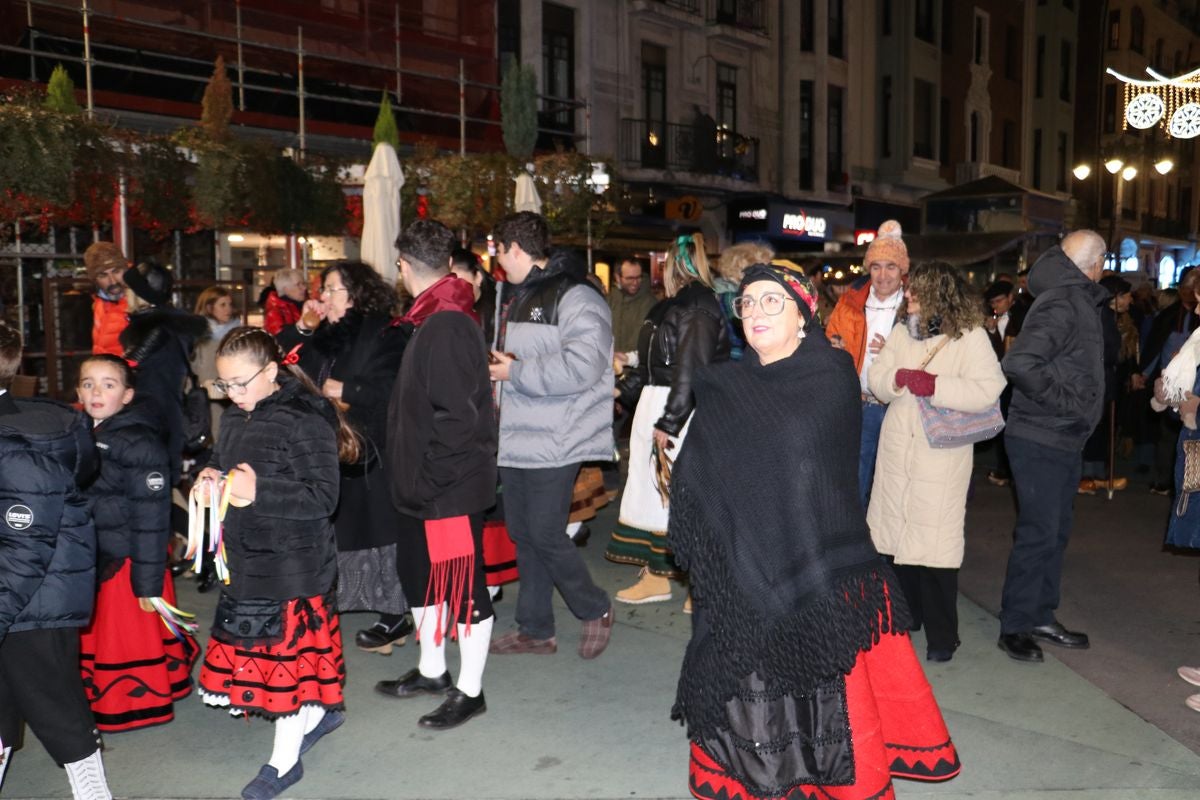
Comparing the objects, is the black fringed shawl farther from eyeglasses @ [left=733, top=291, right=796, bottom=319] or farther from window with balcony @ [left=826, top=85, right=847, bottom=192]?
window with balcony @ [left=826, top=85, right=847, bottom=192]

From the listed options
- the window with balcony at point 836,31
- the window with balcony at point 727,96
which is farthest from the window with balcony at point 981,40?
the window with balcony at point 727,96

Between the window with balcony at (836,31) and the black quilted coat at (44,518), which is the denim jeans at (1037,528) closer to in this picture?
the black quilted coat at (44,518)

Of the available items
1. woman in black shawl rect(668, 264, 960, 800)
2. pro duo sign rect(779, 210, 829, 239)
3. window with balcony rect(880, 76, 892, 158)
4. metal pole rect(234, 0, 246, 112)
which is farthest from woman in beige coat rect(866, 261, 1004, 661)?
window with balcony rect(880, 76, 892, 158)

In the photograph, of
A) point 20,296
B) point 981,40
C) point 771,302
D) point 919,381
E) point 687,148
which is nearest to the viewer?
point 771,302

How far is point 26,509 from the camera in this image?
3.32m

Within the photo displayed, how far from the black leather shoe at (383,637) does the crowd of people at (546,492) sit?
19 millimetres

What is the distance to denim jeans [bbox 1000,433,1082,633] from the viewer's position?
219 inches

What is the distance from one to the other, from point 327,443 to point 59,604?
40.0 inches

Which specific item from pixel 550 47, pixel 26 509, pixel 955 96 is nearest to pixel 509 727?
pixel 26 509

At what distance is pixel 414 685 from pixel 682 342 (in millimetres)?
2193

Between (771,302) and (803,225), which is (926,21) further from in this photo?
(771,302)

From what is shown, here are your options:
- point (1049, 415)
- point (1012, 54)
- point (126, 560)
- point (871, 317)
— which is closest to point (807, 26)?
point (1012, 54)

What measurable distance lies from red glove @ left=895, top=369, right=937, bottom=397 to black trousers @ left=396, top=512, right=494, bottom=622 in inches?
81.5

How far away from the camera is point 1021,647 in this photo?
5.69m
